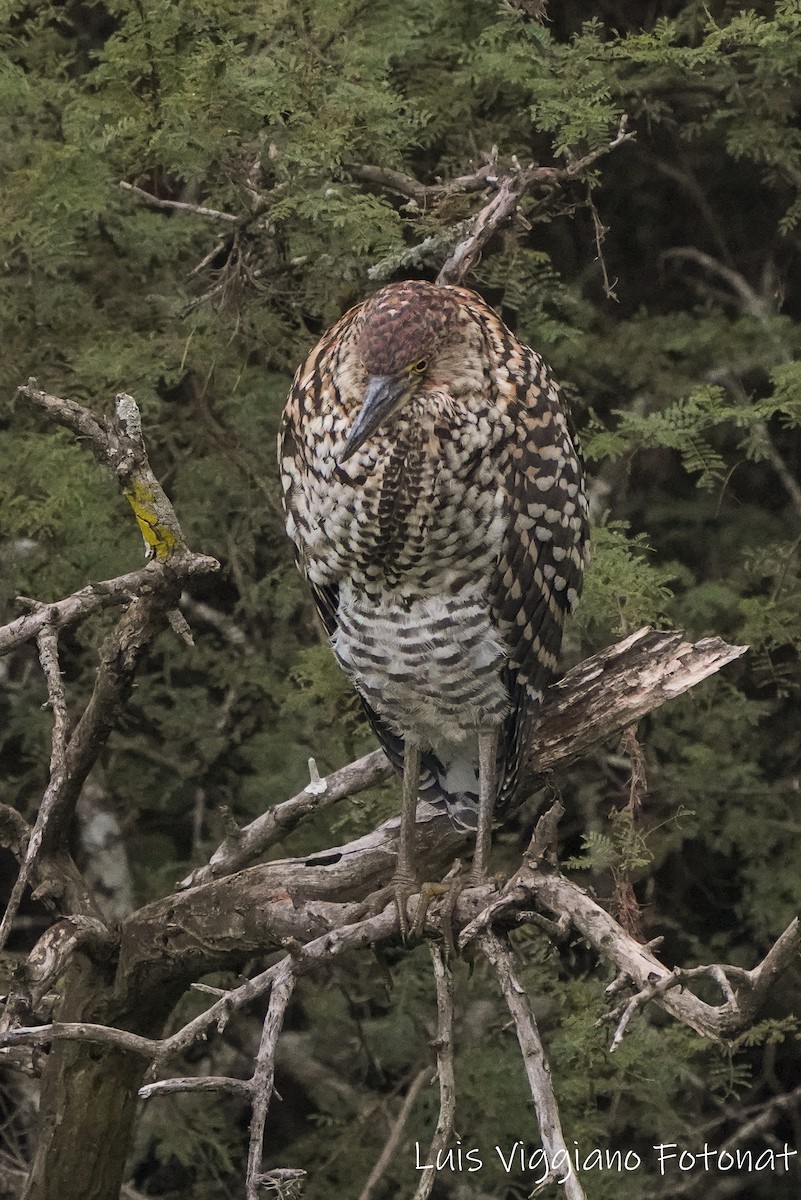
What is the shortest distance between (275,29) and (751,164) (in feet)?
4.97

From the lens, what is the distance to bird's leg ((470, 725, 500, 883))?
2568 millimetres

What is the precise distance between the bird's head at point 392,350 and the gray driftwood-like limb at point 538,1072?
28.6 inches

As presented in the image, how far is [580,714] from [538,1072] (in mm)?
835

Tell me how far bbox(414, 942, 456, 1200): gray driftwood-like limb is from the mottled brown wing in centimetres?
59

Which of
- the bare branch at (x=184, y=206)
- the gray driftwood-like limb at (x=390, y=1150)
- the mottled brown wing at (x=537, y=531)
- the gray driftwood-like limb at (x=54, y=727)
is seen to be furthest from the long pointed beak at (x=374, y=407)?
the gray driftwood-like limb at (x=390, y=1150)

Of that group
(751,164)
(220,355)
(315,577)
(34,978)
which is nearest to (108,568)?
(220,355)

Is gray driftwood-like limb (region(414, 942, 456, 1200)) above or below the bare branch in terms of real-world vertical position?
below

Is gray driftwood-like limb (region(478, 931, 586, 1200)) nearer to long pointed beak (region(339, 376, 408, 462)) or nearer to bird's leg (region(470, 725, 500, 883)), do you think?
bird's leg (region(470, 725, 500, 883))

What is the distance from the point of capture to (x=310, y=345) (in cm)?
339

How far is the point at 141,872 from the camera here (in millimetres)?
3785

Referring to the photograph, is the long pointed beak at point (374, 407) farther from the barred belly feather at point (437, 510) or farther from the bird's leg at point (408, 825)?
the bird's leg at point (408, 825)

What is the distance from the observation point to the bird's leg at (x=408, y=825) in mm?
2502

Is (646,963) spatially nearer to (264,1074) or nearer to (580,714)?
(264,1074)

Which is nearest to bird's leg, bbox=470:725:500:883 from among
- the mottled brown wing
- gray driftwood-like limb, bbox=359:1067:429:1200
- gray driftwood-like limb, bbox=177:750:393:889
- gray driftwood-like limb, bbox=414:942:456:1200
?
the mottled brown wing
